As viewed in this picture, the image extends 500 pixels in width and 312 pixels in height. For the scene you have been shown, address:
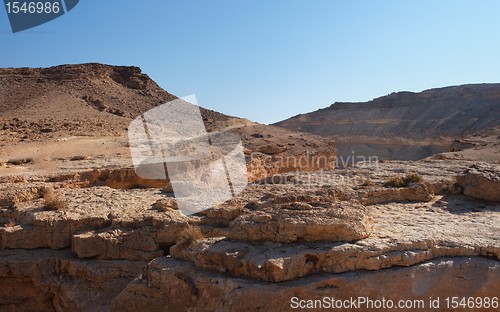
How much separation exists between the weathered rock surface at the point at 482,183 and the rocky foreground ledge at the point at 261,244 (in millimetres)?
15

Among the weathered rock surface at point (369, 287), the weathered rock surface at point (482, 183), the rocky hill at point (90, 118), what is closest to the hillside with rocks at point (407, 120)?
the rocky hill at point (90, 118)

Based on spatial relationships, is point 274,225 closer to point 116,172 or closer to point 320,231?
point 320,231

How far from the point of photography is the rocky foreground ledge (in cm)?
422

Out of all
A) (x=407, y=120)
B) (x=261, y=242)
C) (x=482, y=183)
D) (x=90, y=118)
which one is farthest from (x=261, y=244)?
(x=407, y=120)

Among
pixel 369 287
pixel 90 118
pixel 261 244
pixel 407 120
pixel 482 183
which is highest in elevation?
pixel 90 118

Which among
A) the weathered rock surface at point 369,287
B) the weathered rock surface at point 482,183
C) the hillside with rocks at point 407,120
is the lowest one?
the weathered rock surface at point 369,287

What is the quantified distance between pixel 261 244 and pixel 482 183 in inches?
141

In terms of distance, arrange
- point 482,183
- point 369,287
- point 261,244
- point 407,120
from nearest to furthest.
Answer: point 369,287, point 261,244, point 482,183, point 407,120

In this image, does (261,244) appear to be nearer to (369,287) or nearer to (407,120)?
(369,287)

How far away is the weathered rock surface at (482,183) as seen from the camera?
627cm

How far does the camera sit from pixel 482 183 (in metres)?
6.38

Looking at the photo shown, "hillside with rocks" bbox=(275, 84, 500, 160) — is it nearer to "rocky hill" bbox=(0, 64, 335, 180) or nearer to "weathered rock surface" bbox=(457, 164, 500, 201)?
"rocky hill" bbox=(0, 64, 335, 180)

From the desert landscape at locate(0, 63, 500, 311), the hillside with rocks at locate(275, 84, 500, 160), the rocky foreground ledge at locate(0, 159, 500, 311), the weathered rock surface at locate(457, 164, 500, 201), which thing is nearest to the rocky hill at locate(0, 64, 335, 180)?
the desert landscape at locate(0, 63, 500, 311)

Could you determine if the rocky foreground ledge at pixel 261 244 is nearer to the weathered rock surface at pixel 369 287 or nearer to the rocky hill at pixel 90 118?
the weathered rock surface at pixel 369 287
